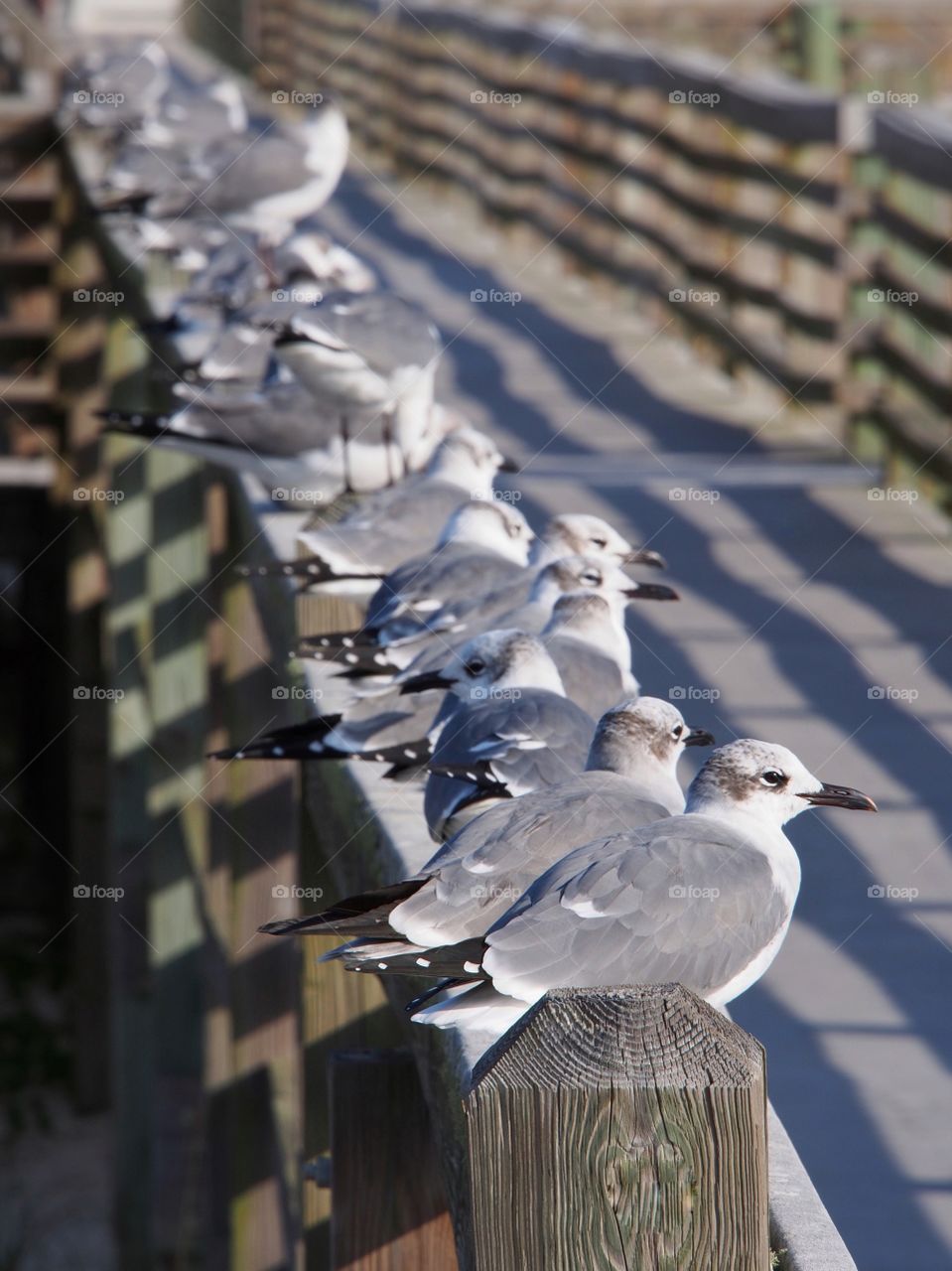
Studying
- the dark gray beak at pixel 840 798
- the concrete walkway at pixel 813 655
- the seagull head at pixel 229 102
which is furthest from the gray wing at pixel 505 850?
the seagull head at pixel 229 102

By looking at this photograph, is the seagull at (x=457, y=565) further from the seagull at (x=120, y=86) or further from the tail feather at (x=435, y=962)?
the seagull at (x=120, y=86)

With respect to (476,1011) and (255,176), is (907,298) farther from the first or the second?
(476,1011)

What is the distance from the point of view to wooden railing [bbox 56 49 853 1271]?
147 centimetres

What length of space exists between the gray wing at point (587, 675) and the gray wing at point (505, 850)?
77 cm

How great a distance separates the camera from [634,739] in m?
2.64

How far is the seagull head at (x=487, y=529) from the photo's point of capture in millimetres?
3918

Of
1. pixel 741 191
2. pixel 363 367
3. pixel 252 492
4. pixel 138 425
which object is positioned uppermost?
pixel 363 367

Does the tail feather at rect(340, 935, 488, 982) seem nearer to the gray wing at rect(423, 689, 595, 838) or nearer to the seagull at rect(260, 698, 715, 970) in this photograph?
the seagull at rect(260, 698, 715, 970)

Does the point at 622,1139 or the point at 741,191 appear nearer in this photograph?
the point at 622,1139

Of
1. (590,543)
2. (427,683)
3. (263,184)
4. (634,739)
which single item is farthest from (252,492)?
(263,184)

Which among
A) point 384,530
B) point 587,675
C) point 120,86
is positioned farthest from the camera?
point 120,86

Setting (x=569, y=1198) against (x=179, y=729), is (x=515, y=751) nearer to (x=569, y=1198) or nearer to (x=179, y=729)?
(x=569, y=1198)

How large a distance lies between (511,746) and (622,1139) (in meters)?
1.30

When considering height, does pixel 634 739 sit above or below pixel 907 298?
above
